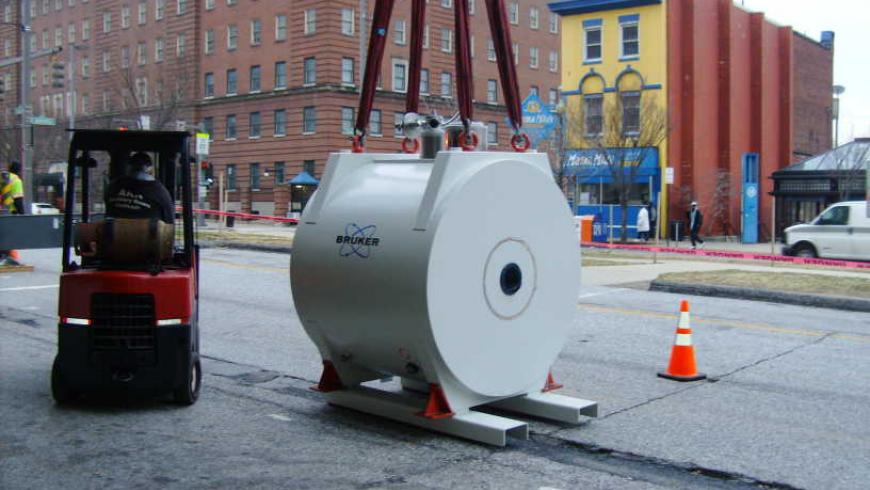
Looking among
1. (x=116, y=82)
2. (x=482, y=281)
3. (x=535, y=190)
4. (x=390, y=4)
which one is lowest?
(x=482, y=281)

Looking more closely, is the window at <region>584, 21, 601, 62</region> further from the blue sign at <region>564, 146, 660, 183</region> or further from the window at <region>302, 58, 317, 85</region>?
the window at <region>302, 58, 317, 85</region>

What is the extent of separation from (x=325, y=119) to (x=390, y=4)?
49003 mm

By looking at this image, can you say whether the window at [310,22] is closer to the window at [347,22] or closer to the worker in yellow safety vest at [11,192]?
the window at [347,22]

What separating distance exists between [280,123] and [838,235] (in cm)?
4047

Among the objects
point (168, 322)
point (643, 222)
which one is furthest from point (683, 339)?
point (643, 222)

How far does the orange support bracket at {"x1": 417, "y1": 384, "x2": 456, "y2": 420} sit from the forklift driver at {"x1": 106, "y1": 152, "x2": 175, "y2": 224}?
8.31ft

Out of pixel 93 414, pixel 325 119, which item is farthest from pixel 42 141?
pixel 93 414

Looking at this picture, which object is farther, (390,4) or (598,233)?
(598,233)

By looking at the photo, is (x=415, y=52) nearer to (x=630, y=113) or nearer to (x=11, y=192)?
(x=11, y=192)

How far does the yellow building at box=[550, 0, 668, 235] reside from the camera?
38.3 metres

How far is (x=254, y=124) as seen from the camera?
60844mm

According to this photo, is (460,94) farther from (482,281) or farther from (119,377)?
(119,377)

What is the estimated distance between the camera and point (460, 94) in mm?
7113

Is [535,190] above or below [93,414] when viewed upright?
above
